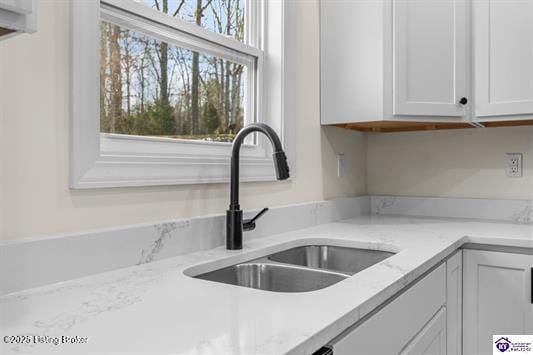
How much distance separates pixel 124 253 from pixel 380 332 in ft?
2.11

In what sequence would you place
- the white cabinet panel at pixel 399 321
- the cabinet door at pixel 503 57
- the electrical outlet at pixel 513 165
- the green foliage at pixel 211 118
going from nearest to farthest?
the white cabinet panel at pixel 399 321
the green foliage at pixel 211 118
the cabinet door at pixel 503 57
the electrical outlet at pixel 513 165

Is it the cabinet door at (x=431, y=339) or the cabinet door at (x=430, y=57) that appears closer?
the cabinet door at (x=431, y=339)

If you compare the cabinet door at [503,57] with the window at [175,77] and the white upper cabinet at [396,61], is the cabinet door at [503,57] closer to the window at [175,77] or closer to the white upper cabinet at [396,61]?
the white upper cabinet at [396,61]

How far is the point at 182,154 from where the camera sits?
137 cm

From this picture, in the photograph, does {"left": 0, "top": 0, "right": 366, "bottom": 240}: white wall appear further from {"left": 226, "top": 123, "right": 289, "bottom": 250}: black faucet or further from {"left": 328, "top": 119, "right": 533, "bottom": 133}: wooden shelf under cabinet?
{"left": 328, "top": 119, "right": 533, "bottom": 133}: wooden shelf under cabinet

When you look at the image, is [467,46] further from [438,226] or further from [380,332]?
[380,332]

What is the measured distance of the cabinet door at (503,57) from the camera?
1.82 meters

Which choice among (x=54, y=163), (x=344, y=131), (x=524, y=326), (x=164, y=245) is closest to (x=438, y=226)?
(x=524, y=326)

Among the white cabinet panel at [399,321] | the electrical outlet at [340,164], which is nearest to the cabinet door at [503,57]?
the electrical outlet at [340,164]

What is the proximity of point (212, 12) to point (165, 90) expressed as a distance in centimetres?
40

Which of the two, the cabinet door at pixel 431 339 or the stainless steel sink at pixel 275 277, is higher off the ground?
the stainless steel sink at pixel 275 277

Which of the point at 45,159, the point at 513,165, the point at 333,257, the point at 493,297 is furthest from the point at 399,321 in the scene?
the point at 513,165

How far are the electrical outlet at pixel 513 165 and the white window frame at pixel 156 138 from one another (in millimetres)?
1124

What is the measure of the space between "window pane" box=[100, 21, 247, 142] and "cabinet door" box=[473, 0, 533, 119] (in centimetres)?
106
